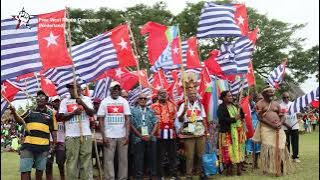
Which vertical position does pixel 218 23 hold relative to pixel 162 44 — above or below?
above

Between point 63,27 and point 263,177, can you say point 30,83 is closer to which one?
point 63,27

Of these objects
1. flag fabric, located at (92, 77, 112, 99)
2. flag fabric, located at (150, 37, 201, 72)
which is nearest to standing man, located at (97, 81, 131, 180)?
flag fabric, located at (150, 37, 201, 72)

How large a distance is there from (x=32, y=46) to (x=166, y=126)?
8.94ft

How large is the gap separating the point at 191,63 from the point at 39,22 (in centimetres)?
379

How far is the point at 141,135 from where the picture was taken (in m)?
9.37

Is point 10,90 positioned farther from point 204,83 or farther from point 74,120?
point 204,83

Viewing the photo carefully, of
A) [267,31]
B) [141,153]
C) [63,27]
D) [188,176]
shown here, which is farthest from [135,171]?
[267,31]

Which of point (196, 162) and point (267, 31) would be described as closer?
point (196, 162)

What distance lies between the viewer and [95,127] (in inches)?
387

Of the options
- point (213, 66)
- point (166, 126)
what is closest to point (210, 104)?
point (166, 126)

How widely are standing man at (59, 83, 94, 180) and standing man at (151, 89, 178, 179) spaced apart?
142 cm

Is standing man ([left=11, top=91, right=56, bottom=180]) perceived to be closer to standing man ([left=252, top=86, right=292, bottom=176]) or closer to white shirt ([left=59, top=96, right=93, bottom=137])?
white shirt ([left=59, top=96, right=93, bottom=137])

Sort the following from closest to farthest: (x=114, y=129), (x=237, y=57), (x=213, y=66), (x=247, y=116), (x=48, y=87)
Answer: (x=114, y=129)
(x=247, y=116)
(x=237, y=57)
(x=213, y=66)
(x=48, y=87)

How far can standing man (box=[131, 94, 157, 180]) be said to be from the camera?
9.41 metres
